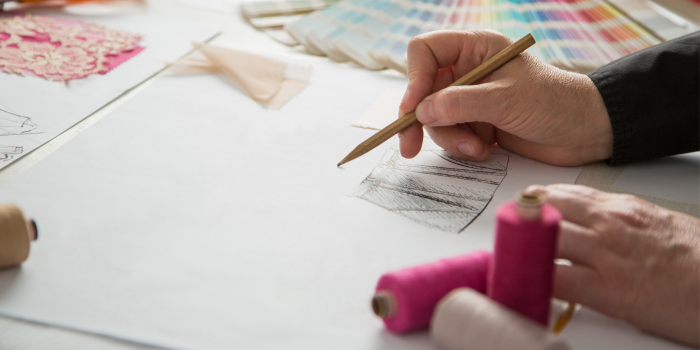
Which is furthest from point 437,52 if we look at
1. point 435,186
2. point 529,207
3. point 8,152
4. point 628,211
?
point 8,152

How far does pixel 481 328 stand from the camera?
62 centimetres

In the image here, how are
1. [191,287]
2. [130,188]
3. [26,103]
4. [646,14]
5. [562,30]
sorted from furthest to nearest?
[646,14], [562,30], [26,103], [130,188], [191,287]

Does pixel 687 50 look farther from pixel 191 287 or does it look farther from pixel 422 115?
pixel 191 287

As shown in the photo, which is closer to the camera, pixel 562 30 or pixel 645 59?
pixel 645 59

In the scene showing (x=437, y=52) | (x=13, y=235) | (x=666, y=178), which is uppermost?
(x=437, y=52)

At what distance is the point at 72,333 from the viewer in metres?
0.73

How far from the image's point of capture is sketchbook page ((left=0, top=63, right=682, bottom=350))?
2.45 ft

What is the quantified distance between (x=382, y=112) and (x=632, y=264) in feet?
2.52

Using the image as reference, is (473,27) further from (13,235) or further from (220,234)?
(13,235)

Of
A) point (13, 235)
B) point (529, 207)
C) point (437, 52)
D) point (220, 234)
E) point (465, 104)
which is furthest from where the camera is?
point (437, 52)

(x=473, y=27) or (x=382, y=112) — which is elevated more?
(x=473, y=27)

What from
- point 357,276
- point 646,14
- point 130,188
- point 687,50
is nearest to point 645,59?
point 687,50

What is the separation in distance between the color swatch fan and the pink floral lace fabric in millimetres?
559

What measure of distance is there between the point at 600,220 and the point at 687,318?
0.52 feet
